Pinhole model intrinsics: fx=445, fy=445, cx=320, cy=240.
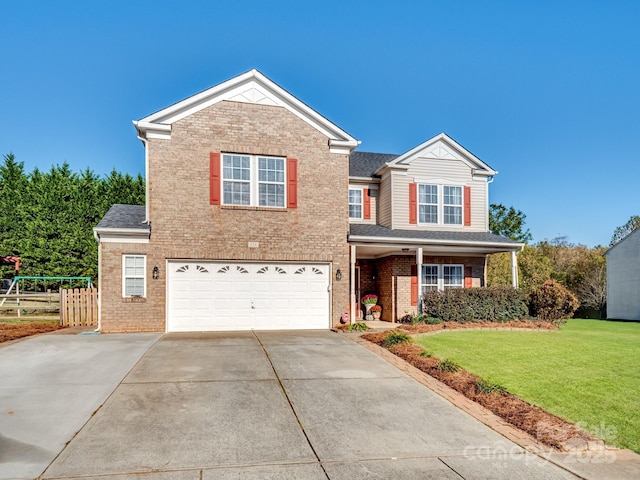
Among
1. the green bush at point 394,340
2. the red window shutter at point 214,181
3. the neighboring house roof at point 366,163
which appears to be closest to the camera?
the green bush at point 394,340

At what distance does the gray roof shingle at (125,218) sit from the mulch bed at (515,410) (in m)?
9.57

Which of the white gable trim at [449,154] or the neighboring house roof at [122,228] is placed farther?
the white gable trim at [449,154]

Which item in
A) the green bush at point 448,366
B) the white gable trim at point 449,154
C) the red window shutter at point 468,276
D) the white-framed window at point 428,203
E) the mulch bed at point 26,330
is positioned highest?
the white gable trim at point 449,154

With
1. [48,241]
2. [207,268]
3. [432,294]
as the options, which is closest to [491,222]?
[432,294]

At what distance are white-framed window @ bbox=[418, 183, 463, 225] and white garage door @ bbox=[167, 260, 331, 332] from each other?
5.20 metres

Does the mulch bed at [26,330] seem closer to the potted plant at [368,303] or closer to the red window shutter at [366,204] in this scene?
the potted plant at [368,303]

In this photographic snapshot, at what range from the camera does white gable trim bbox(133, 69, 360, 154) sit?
14625 millimetres

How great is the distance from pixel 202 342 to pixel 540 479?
374 inches

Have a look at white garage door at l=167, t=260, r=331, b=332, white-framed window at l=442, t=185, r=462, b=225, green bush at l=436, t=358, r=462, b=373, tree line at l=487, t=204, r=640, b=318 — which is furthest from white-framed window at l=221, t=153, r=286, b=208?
tree line at l=487, t=204, r=640, b=318

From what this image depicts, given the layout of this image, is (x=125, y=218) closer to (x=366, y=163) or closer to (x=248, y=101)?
(x=248, y=101)

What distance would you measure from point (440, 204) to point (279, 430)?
14.4 m

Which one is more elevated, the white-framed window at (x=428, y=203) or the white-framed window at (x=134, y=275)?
the white-framed window at (x=428, y=203)

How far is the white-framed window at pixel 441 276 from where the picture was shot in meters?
18.6

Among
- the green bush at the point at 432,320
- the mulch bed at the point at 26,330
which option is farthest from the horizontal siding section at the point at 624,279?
the mulch bed at the point at 26,330
